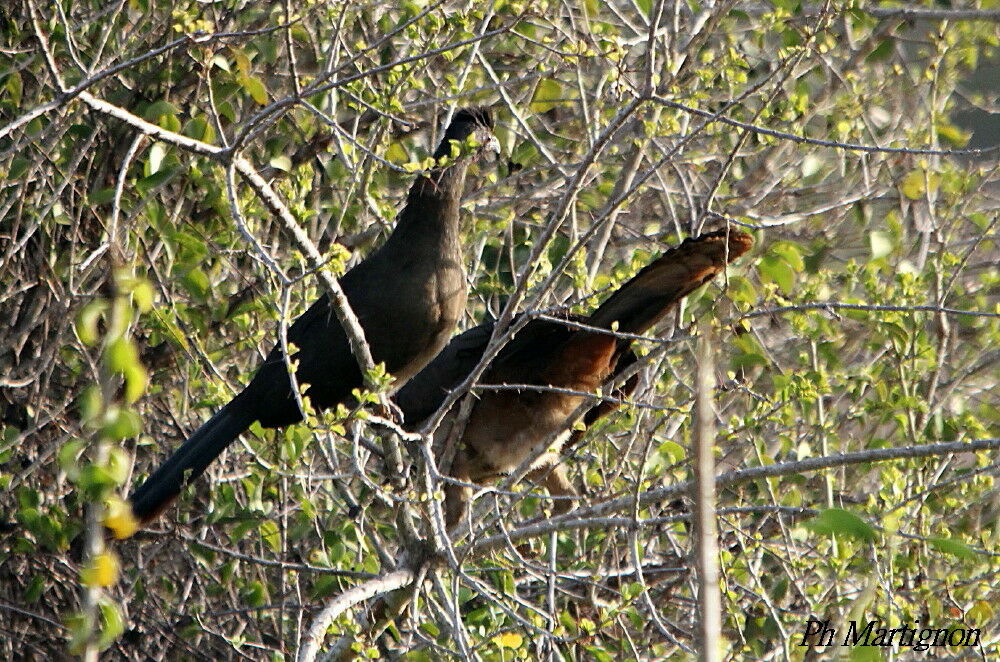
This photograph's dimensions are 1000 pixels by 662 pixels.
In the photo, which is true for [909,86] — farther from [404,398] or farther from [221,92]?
[221,92]

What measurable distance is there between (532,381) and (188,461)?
1.26 m

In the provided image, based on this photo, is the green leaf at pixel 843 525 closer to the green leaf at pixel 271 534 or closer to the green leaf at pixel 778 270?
the green leaf at pixel 778 270

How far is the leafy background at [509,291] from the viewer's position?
12.6ft

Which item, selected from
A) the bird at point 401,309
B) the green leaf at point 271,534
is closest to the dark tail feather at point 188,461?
the bird at point 401,309

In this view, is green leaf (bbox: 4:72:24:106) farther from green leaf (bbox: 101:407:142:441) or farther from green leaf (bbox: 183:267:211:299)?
green leaf (bbox: 101:407:142:441)

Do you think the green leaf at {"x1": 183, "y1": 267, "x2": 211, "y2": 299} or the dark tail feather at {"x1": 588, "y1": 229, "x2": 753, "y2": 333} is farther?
the green leaf at {"x1": 183, "y1": 267, "x2": 211, "y2": 299}

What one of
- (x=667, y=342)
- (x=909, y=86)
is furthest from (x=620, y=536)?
(x=909, y=86)

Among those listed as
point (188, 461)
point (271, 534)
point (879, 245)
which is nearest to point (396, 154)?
point (188, 461)

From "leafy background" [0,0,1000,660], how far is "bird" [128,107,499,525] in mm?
128

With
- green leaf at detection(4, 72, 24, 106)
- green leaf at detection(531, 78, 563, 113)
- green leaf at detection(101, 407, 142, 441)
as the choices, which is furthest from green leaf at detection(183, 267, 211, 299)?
green leaf at detection(101, 407, 142, 441)

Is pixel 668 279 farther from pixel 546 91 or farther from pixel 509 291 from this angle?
pixel 546 91

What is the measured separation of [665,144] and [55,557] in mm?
2998

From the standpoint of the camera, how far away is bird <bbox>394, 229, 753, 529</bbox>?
3.76 metres

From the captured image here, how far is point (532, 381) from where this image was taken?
4367 millimetres
